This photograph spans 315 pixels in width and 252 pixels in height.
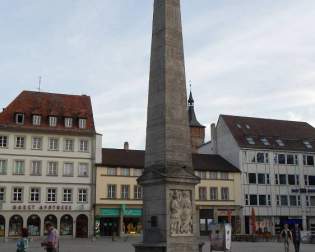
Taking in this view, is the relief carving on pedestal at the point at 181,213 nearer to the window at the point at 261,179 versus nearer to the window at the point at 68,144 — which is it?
the window at the point at 68,144

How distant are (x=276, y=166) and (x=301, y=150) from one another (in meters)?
3.58

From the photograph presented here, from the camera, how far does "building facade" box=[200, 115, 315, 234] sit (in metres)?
49.1

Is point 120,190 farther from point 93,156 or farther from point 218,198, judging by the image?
point 218,198

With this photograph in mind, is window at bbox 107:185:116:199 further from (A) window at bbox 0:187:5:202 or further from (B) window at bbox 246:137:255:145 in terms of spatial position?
(B) window at bbox 246:137:255:145

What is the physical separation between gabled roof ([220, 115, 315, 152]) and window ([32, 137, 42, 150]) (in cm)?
1909

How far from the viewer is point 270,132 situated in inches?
2089

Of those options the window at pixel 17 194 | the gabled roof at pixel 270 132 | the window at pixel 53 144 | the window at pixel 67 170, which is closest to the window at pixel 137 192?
the window at pixel 67 170

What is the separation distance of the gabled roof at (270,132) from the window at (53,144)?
58.0ft

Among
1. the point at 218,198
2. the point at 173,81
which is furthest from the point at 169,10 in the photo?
the point at 218,198

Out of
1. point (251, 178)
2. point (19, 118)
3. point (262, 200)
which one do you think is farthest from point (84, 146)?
point (262, 200)

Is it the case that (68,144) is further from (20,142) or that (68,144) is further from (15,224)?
(15,224)

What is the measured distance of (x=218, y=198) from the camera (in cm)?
4828

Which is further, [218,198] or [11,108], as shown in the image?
[218,198]

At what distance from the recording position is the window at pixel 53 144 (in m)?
44.2
